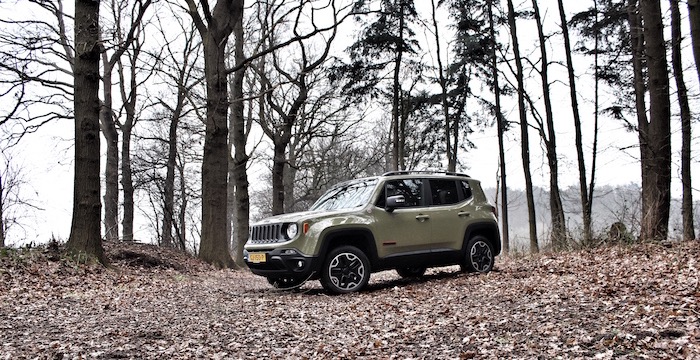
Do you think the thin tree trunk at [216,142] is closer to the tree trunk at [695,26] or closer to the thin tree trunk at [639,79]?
the thin tree trunk at [639,79]

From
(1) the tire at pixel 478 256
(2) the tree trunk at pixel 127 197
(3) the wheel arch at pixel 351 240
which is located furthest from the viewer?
(2) the tree trunk at pixel 127 197

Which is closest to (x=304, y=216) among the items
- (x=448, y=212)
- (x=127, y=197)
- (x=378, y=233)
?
(x=378, y=233)

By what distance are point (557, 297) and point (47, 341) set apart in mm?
5443

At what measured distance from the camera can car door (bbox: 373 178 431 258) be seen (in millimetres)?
9148

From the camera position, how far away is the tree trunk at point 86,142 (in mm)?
10570

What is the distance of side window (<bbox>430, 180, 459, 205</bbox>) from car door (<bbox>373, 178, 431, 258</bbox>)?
0.82 feet

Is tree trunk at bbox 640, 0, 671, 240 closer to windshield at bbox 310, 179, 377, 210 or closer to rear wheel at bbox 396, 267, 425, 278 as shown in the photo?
rear wheel at bbox 396, 267, 425, 278

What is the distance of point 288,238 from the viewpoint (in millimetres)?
8578

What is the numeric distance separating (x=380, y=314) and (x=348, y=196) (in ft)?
10.8

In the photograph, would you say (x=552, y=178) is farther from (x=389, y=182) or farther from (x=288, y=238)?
(x=288, y=238)

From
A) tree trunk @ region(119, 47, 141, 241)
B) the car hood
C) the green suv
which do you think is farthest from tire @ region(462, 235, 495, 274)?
tree trunk @ region(119, 47, 141, 241)

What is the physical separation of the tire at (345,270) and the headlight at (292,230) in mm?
622

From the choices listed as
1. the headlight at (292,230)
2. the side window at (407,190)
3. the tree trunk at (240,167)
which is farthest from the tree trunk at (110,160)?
the side window at (407,190)

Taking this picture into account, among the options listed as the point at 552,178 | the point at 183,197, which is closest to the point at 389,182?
the point at 552,178
